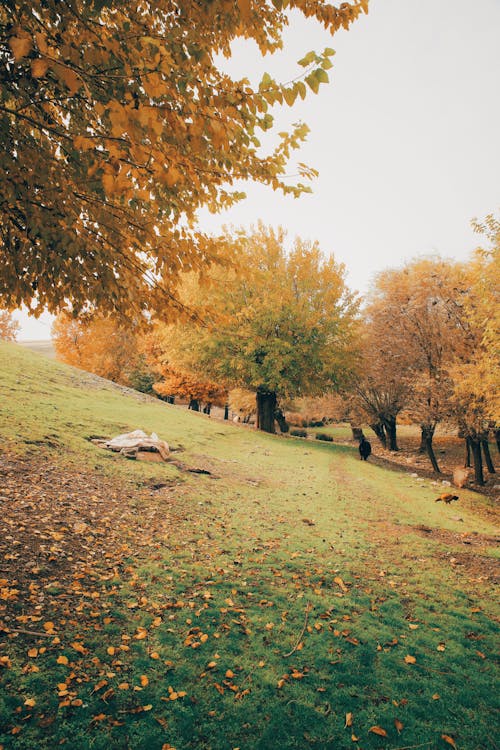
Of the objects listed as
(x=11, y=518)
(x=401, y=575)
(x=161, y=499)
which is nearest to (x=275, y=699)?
(x=401, y=575)

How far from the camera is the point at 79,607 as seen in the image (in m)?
4.48

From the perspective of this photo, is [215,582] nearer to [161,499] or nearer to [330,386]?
[161,499]

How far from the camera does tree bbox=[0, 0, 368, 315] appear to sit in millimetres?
3090

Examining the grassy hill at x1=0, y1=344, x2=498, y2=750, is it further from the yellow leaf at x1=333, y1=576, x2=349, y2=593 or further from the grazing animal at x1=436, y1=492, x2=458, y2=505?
the grazing animal at x1=436, y1=492, x2=458, y2=505

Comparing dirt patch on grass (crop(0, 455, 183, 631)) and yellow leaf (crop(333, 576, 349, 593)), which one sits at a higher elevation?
dirt patch on grass (crop(0, 455, 183, 631))

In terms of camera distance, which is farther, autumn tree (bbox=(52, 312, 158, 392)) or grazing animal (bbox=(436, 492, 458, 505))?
autumn tree (bbox=(52, 312, 158, 392))

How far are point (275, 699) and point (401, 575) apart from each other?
3.77m

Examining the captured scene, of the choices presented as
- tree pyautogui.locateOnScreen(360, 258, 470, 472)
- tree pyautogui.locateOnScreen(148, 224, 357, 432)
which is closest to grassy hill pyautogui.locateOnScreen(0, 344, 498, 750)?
tree pyautogui.locateOnScreen(360, 258, 470, 472)

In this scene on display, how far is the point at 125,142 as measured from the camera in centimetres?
321

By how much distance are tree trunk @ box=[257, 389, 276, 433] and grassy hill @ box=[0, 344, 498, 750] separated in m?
17.3

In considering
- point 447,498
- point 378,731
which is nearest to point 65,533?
point 378,731

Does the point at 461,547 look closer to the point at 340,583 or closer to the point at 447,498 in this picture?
the point at 340,583

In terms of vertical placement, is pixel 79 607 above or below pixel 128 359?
below

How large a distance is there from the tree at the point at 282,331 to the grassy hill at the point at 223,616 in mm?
13564
